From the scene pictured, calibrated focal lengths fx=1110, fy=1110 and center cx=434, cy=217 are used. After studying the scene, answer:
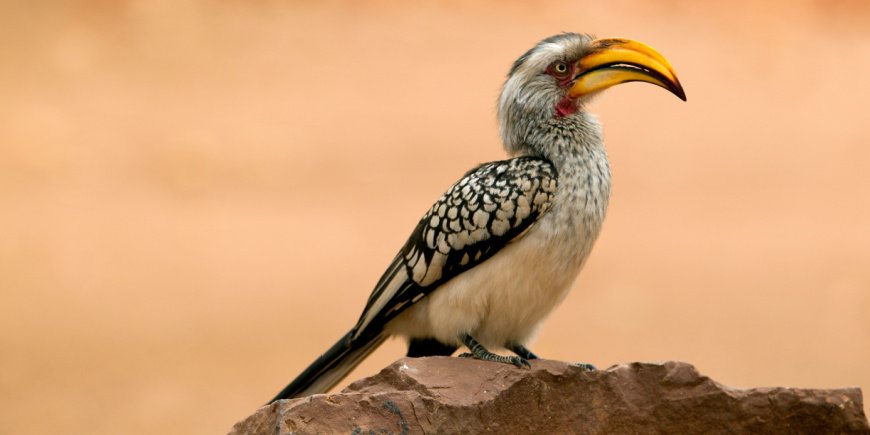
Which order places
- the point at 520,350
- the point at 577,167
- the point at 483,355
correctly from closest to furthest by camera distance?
the point at 483,355 < the point at 577,167 < the point at 520,350

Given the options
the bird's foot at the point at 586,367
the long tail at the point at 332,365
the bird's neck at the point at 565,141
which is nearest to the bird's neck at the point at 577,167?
the bird's neck at the point at 565,141

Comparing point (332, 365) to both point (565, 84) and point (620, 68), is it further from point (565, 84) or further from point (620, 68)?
point (620, 68)

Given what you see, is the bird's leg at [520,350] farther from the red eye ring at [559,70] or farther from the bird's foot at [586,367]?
the red eye ring at [559,70]

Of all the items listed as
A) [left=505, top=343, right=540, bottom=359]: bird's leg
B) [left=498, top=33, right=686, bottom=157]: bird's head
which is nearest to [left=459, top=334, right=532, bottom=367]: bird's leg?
[left=505, top=343, right=540, bottom=359]: bird's leg

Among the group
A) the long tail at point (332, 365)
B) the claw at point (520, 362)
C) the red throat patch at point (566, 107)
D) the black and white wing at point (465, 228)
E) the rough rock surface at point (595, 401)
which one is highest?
the red throat patch at point (566, 107)

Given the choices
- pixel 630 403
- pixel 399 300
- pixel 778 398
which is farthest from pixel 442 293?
pixel 778 398

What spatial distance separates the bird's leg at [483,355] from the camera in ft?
11.5

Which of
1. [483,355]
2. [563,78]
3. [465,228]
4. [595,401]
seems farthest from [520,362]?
[563,78]

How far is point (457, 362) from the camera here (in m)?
3.52

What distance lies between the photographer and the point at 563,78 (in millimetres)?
3930

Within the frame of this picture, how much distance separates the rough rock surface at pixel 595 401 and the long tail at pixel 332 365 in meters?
0.45

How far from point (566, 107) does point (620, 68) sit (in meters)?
0.23

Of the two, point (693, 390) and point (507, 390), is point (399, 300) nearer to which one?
point (507, 390)

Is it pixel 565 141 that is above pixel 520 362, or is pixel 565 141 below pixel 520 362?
above
